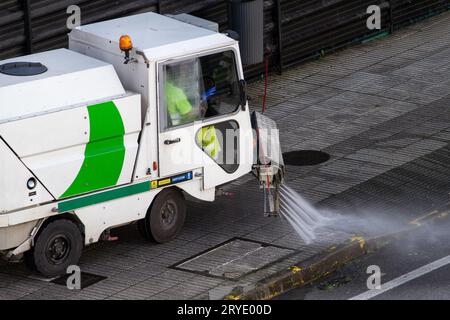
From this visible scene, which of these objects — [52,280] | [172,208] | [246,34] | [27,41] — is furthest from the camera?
[246,34]

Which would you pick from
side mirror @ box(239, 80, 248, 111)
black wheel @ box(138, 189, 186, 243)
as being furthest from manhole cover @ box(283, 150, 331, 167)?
black wheel @ box(138, 189, 186, 243)

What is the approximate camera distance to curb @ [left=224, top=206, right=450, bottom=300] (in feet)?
44.1

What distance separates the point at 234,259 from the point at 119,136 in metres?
1.88

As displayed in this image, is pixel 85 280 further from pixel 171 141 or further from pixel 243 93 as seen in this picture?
pixel 243 93

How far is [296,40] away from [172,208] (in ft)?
24.1

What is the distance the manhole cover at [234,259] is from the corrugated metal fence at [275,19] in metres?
4.77

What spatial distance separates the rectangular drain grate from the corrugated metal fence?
15.1ft

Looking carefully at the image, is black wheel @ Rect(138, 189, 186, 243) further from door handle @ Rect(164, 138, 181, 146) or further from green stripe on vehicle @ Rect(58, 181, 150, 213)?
door handle @ Rect(164, 138, 181, 146)

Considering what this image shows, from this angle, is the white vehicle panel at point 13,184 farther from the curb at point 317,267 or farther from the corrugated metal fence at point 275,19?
the corrugated metal fence at point 275,19

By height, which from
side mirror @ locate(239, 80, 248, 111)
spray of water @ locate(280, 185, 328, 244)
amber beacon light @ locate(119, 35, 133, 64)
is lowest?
spray of water @ locate(280, 185, 328, 244)

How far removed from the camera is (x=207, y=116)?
1461cm

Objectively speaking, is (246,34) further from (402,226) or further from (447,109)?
(402,226)

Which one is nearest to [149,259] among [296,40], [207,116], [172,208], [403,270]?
[172,208]

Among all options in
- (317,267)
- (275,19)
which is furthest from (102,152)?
(275,19)
